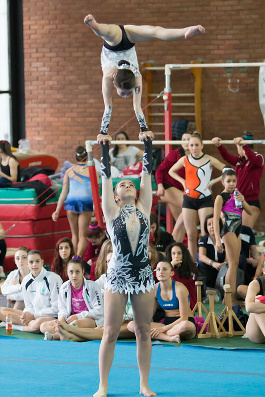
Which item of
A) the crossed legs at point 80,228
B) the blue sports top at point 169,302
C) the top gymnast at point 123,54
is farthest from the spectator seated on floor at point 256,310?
the crossed legs at point 80,228

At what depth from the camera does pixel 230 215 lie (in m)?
6.07

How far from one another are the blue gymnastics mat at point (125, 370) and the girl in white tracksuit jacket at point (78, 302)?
235mm

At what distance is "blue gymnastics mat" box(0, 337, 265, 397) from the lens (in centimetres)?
402

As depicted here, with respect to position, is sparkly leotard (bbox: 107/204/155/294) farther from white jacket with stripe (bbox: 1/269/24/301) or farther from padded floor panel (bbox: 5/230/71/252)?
padded floor panel (bbox: 5/230/71/252)

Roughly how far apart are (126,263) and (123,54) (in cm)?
121

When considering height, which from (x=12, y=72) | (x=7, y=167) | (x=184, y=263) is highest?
(x=12, y=72)

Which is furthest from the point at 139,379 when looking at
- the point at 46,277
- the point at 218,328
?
the point at 46,277

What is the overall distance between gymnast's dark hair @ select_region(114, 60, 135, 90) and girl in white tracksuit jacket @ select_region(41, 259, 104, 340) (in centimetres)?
209

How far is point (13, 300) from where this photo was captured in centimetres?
621

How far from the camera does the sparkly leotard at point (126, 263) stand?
379 centimetres

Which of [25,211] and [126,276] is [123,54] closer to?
[126,276]

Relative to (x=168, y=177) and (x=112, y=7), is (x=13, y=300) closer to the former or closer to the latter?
(x=168, y=177)

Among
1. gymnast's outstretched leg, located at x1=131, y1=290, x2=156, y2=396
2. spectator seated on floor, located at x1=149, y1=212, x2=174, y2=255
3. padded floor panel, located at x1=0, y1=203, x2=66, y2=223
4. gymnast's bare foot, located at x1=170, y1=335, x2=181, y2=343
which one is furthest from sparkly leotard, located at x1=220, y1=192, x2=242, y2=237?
padded floor panel, located at x1=0, y1=203, x2=66, y2=223

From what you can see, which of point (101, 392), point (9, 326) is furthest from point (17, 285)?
point (101, 392)
